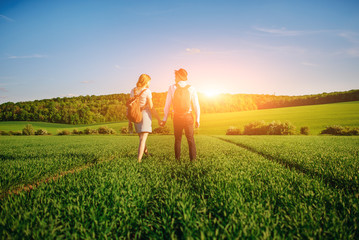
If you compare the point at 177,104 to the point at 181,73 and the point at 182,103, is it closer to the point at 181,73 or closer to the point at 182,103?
the point at 182,103

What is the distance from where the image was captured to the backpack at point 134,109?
204 inches

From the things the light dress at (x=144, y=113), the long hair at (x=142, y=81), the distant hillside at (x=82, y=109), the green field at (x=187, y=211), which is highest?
the distant hillside at (x=82, y=109)

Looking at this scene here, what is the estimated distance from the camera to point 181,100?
5211mm

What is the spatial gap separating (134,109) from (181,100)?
4.66 feet

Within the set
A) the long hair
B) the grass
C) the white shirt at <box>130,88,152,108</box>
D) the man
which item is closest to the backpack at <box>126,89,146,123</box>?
the white shirt at <box>130,88,152,108</box>

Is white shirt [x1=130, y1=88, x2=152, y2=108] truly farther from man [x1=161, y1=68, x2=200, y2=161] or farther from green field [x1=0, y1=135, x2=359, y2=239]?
green field [x1=0, y1=135, x2=359, y2=239]

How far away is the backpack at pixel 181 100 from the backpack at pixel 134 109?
3.62ft

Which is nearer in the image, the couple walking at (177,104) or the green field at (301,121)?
the couple walking at (177,104)

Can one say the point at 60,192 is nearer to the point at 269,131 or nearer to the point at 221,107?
the point at 269,131

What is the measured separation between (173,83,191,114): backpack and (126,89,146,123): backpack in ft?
3.62

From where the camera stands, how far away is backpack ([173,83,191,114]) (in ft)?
17.1

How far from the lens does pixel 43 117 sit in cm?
6688

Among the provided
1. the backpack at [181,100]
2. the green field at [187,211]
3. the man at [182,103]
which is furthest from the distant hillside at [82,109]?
the green field at [187,211]

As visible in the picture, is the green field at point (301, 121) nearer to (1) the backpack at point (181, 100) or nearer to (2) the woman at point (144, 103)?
(1) the backpack at point (181, 100)
